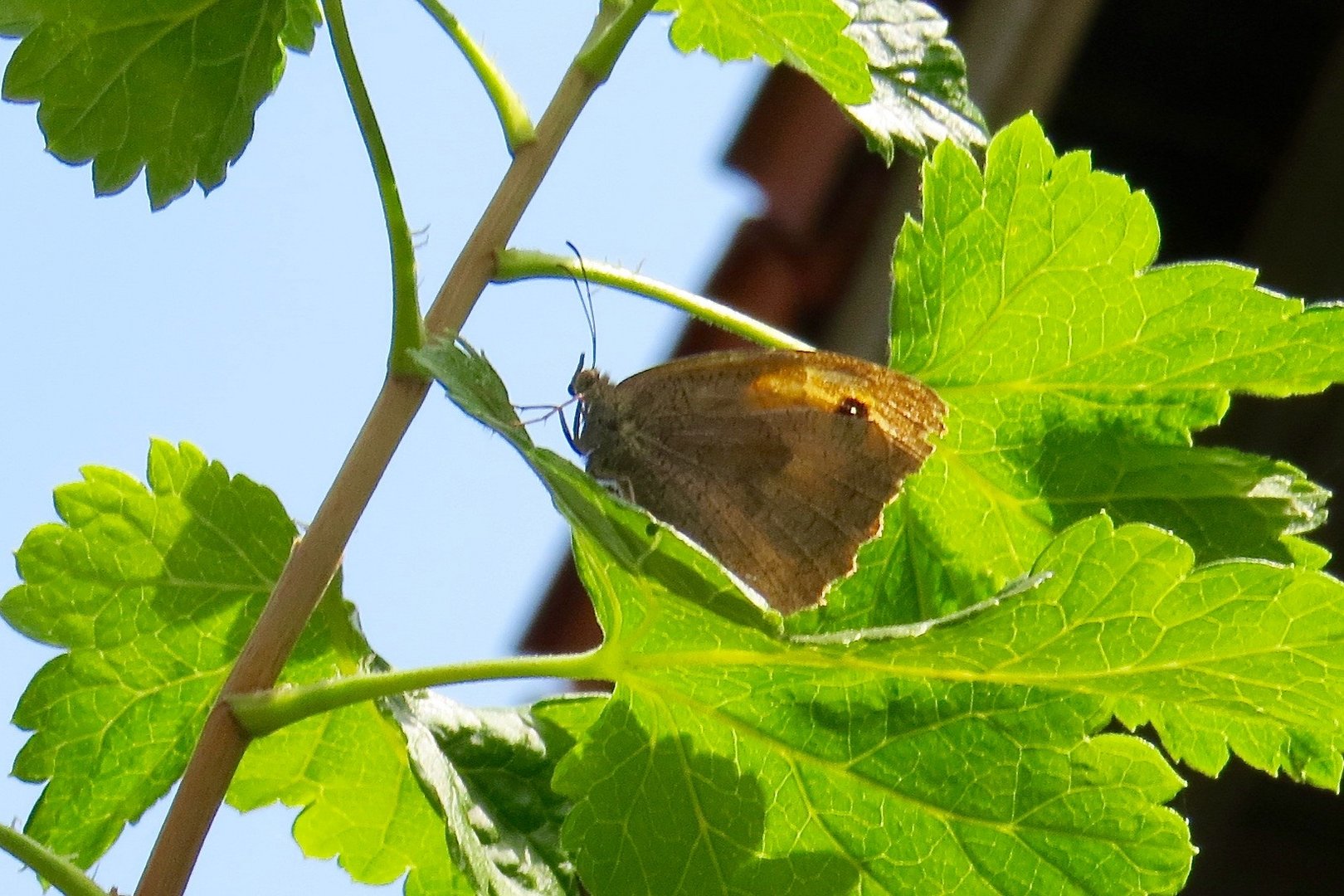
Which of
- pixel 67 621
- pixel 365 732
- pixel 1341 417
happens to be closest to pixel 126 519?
pixel 67 621

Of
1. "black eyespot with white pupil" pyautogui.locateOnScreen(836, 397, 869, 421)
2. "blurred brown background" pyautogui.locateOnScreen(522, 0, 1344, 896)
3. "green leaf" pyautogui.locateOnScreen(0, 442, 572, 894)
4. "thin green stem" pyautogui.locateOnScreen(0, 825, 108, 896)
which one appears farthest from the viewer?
"blurred brown background" pyautogui.locateOnScreen(522, 0, 1344, 896)

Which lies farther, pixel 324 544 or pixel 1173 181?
pixel 1173 181

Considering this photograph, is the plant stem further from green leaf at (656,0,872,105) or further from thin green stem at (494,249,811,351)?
green leaf at (656,0,872,105)

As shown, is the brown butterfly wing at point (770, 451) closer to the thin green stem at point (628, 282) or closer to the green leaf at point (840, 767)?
the thin green stem at point (628, 282)

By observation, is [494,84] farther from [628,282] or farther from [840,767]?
[840,767]

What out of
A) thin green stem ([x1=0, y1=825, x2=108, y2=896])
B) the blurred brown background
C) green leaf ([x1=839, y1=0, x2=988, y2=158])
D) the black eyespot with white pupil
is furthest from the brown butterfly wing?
the blurred brown background

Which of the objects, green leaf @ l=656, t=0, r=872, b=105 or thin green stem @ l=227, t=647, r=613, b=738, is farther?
green leaf @ l=656, t=0, r=872, b=105

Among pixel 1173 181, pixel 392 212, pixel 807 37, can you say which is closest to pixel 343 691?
pixel 392 212
